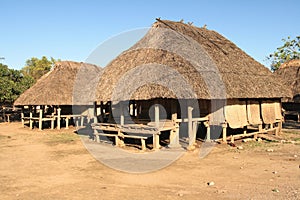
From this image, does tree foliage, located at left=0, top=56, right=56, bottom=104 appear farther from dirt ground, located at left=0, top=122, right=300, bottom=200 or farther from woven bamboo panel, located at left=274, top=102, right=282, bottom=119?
woven bamboo panel, located at left=274, top=102, right=282, bottom=119

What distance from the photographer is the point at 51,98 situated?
19.9 metres

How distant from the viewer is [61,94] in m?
20.6

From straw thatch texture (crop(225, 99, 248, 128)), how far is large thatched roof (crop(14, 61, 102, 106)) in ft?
27.9

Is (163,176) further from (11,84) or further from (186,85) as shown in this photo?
(11,84)

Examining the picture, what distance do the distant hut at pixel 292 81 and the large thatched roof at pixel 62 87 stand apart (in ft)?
46.7

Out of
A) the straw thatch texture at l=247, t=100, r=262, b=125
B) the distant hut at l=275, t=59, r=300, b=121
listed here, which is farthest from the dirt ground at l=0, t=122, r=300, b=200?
the distant hut at l=275, t=59, r=300, b=121

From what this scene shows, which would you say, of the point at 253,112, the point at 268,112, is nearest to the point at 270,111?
the point at 268,112

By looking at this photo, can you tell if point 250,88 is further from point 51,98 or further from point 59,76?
point 59,76

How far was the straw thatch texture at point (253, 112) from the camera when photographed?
1450cm

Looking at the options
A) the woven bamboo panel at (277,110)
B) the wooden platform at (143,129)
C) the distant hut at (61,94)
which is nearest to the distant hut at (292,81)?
the woven bamboo panel at (277,110)

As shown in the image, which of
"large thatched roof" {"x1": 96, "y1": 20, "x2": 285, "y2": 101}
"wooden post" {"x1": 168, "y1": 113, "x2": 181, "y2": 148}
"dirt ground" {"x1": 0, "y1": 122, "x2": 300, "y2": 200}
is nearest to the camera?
"dirt ground" {"x1": 0, "y1": 122, "x2": 300, "y2": 200}

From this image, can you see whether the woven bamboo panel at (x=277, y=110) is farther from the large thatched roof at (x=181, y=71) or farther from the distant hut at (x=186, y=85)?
the large thatched roof at (x=181, y=71)

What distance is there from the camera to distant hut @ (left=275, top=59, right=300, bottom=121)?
72.3ft

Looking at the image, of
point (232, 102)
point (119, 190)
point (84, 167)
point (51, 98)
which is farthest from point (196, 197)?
point (51, 98)
